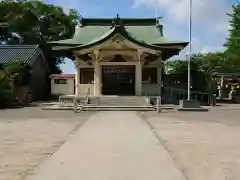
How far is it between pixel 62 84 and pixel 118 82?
8297mm

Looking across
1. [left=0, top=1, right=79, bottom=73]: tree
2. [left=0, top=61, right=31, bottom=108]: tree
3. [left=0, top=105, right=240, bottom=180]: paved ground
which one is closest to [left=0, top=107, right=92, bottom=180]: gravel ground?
[left=0, top=105, right=240, bottom=180]: paved ground

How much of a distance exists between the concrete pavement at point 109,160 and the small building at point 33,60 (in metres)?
29.2

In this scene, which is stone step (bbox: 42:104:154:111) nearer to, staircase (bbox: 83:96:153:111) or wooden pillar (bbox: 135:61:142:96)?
staircase (bbox: 83:96:153:111)

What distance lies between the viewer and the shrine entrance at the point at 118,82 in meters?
37.8

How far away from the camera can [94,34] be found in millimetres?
42875

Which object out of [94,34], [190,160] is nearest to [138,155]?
[190,160]

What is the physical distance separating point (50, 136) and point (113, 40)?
71.7ft

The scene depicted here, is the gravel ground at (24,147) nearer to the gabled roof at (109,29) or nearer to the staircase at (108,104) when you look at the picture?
the staircase at (108,104)

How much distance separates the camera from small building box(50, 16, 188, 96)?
34.6m

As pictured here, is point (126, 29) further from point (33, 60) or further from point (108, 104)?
point (108, 104)

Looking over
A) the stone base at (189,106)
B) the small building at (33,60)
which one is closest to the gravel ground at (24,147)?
the stone base at (189,106)

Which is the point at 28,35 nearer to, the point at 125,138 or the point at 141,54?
the point at 141,54

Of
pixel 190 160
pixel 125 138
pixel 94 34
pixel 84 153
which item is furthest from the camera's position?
pixel 94 34

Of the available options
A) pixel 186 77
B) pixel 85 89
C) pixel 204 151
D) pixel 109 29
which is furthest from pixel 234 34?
pixel 204 151
